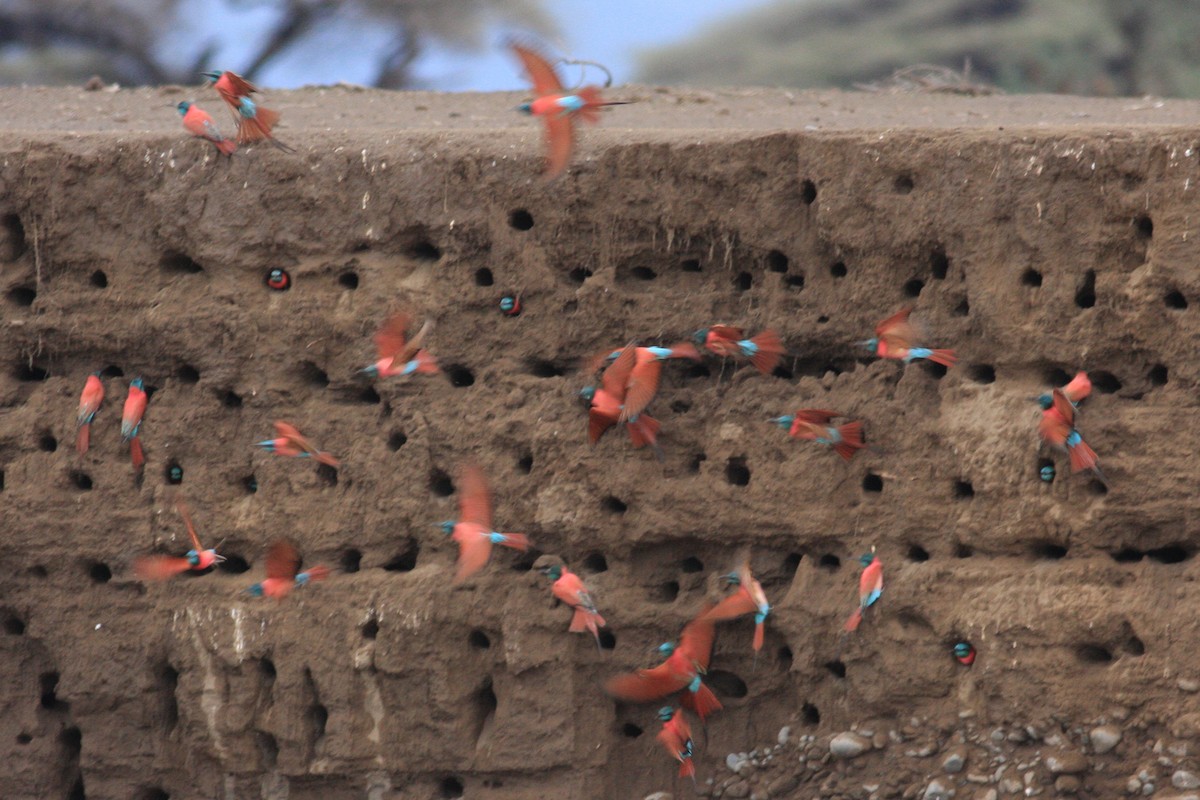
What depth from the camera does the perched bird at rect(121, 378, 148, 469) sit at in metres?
6.57

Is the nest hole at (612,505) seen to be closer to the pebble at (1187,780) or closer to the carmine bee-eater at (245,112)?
the carmine bee-eater at (245,112)

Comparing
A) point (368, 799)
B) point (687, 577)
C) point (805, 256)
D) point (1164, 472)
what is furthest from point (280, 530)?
point (1164, 472)

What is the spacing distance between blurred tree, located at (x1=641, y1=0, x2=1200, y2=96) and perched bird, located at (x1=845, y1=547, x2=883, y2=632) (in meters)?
9.19

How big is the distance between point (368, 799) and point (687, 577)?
1378 mm

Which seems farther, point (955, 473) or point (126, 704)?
point (126, 704)

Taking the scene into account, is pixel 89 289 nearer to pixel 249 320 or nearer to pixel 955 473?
pixel 249 320

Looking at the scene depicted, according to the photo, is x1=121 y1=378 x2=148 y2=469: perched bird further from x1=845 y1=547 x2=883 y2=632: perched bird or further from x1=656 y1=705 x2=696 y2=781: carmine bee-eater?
x1=845 y1=547 x2=883 y2=632: perched bird

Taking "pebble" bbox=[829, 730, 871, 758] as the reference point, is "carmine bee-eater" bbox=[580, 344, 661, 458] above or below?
above

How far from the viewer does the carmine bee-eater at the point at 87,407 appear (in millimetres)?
6559

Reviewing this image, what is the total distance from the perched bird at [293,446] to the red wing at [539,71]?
4.82 feet

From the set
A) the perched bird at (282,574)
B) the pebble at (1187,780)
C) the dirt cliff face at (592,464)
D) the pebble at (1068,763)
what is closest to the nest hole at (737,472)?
the dirt cliff face at (592,464)

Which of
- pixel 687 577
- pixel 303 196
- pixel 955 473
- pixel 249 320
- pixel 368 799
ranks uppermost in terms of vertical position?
pixel 303 196

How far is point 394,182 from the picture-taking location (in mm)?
6426

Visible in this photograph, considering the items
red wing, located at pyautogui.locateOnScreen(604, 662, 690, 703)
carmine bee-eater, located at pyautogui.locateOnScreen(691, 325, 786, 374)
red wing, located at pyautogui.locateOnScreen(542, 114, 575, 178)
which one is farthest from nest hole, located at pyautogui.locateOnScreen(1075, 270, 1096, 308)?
red wing, located at pyautogui.locateOnScreen(604, 662, 690, 703)
